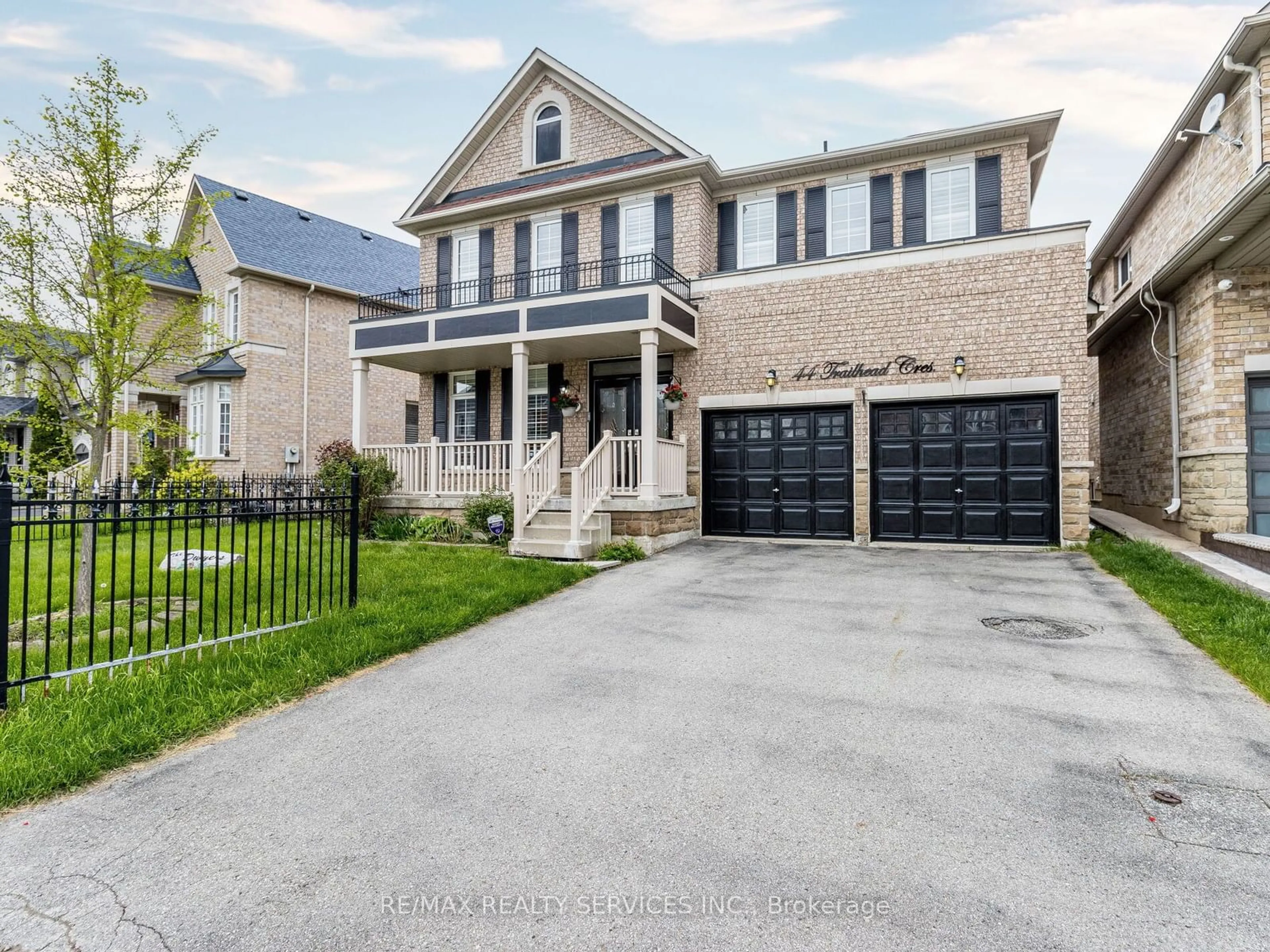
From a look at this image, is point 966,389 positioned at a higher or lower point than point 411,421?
lower

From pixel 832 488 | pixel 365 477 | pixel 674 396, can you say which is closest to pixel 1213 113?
pixel 832 488

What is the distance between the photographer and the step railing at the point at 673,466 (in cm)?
1104

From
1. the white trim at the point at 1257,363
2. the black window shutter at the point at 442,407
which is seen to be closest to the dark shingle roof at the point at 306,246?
the black window shutter at the point at 442,407

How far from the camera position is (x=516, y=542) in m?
9.92

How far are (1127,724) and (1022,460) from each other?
7913 millimetres

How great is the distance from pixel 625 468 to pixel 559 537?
1783 millimetres

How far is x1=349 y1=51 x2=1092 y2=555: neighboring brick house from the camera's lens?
34.5ft

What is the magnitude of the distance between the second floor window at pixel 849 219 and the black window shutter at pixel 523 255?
6484 mm

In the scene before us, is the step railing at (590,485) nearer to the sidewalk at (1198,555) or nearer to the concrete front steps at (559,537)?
the concrete front steps at (559,537)

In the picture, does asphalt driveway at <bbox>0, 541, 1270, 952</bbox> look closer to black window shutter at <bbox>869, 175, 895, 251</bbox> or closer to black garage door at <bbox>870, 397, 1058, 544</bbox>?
black garage door at <bbox>870, 397, 1058, 544</bbox>

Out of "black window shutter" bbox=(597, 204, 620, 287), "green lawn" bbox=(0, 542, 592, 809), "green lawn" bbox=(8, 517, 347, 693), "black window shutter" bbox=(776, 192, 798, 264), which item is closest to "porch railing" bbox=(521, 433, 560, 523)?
"green lawn" bbox=(0, 542, 592, 809)

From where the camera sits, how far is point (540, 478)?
1059 centimetres

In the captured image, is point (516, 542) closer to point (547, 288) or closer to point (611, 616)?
point (611, 616)

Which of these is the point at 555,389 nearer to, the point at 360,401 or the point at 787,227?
the point at 360,401
